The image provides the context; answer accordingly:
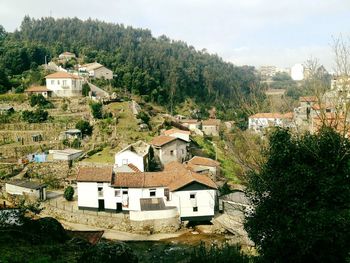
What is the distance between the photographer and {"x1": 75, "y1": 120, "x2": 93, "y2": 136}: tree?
1544 inches

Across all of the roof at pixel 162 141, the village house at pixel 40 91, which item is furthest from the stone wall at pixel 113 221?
the village house at pixel 40 91

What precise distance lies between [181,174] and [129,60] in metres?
55.3

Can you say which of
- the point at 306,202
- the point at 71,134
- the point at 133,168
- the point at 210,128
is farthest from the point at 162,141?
the point at 306,202

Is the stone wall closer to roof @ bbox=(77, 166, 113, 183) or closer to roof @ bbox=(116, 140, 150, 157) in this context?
roof @ bbox=(77, 166, 113, 183)

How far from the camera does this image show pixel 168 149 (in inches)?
1332

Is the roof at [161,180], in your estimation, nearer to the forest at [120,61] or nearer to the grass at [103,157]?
the grass at [103,157]

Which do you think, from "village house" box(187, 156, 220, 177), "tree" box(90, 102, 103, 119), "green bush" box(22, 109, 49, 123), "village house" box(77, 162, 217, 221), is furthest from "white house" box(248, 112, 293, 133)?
"green bush" box(22, 109, 49, 123)

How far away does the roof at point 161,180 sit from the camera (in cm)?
2519

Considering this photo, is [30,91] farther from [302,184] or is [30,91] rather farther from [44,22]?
[44,22]

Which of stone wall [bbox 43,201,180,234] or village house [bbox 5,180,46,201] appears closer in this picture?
stone wall [bbox 43,201,180,234]

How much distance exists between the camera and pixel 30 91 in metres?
48.8

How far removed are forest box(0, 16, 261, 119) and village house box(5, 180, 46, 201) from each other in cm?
2413

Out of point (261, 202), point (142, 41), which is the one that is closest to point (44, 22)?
point (142, 41)

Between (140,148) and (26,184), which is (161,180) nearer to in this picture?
(140,148)
